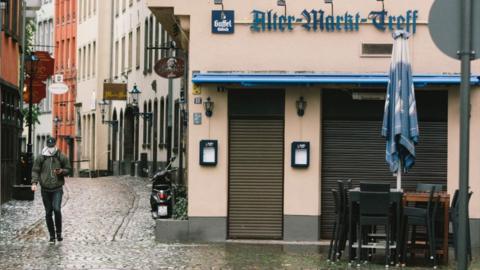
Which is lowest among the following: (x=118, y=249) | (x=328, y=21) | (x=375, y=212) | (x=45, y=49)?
(x=118, y=249)

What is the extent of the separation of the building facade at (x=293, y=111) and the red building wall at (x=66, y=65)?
5417 cm

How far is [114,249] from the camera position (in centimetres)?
1858

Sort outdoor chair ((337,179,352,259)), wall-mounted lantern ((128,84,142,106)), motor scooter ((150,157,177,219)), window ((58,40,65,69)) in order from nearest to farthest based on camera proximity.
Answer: outdoor chair ((337,179,352,259))
motor scooter ((150,157,177,219))
wall-mounted lantern ((128,84,142,106))
window ((58,40,65,69))

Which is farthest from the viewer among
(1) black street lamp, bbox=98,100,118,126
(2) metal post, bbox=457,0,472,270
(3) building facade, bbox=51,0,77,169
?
(3) building facade, bbox=51,0,77,169

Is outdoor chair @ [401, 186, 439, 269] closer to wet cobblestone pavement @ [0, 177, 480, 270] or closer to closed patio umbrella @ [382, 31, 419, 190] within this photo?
wet cobblestone pavement @ [0, 177, 480, 270]

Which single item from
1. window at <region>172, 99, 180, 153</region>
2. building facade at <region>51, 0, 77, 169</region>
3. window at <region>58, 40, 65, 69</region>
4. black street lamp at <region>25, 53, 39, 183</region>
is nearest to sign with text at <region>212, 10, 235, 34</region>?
black street lamp at <region>25, 53, 39, 183</region>

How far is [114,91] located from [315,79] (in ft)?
109

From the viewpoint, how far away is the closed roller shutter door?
20.4m

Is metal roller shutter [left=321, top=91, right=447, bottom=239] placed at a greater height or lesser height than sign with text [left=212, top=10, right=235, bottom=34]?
lesser

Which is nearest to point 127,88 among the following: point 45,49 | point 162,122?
point 162,122

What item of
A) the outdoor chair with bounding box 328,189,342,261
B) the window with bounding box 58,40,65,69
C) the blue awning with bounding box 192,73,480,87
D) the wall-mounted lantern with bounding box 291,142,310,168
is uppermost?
the window with bounding box 58,40,65,69

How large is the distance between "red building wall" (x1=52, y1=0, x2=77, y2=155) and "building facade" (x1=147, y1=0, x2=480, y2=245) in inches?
2132

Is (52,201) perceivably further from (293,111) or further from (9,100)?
(9,100)

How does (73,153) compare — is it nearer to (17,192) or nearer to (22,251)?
(17,192)
